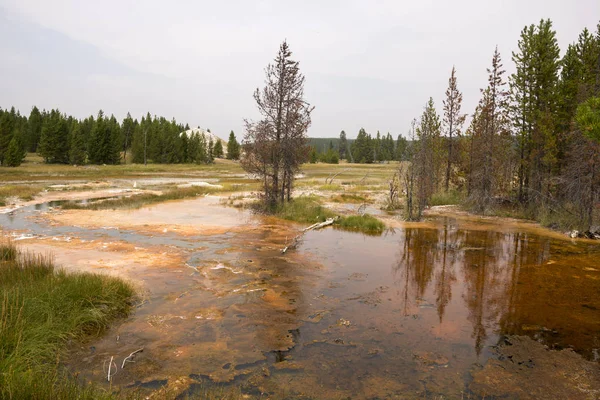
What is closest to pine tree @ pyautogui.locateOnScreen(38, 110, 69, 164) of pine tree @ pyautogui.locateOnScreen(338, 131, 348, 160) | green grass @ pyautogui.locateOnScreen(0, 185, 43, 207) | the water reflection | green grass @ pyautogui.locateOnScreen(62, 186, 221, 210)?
green grass @ pyautogui.locateOnScreen(0, 185, 43, 207)

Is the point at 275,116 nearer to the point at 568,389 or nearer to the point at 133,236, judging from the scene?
the point at 133,236

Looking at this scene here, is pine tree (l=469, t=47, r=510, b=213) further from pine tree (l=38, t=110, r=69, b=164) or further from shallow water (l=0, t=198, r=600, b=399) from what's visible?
pine tree (l=38, t=110, r=69, b=164)

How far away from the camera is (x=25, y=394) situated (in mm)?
3188

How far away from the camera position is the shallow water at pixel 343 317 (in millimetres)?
5023

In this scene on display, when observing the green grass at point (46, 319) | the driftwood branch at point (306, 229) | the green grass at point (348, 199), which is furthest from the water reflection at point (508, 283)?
the green grass at point (348, 199)

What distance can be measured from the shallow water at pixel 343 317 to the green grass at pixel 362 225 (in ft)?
11.9

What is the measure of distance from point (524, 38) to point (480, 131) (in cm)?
592

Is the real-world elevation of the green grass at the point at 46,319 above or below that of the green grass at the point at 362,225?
above

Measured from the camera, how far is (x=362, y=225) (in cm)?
1716

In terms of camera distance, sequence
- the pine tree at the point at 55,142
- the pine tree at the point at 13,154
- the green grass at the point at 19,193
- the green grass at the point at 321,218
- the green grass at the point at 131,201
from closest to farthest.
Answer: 1. the green grass at the point at 321,218
2. the green grass at the point at 131,201
3. the green grass at the point at 19,193
4. the pine tree at the point at 13,154
5. the pine tree at the point at 55,142

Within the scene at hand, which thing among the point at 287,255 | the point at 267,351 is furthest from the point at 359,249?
the point at 267,351

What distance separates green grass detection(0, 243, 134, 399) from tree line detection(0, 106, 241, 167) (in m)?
59.7

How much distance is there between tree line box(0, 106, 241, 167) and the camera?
58.0 meters

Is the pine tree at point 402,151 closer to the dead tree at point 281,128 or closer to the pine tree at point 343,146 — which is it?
the dead tree at point 281,128
